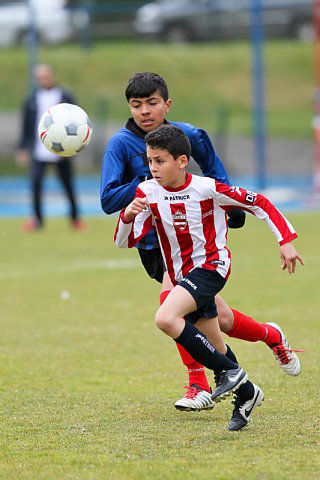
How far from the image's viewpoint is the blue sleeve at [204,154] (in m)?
5.12

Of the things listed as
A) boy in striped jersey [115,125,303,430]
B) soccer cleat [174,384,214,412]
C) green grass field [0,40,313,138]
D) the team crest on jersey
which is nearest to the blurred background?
green grass field [0,40,313,138]

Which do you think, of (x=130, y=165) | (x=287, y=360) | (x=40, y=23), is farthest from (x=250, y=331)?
(x=40, y=23)

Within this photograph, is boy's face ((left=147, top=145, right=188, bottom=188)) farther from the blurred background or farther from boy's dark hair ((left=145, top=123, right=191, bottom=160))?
the blurred background

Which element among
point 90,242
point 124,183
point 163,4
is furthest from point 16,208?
point 124,183

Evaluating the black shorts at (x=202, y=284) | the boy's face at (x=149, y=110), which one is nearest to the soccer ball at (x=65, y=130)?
the boy's face at (x=149, y=110)

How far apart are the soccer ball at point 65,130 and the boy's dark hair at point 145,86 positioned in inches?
18.4

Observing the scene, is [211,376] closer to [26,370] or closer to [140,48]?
[26,370]

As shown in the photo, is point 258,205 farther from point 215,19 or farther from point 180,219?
point 215,19

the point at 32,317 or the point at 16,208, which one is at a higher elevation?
the point at 32,317

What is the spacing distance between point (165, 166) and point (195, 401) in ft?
4.25

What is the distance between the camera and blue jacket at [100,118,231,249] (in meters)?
4.81

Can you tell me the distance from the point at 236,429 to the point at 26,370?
77.9 inches

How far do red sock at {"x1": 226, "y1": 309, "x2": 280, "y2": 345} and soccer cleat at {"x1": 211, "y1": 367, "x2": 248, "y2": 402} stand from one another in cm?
70

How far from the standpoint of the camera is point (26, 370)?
5898 millimetres
